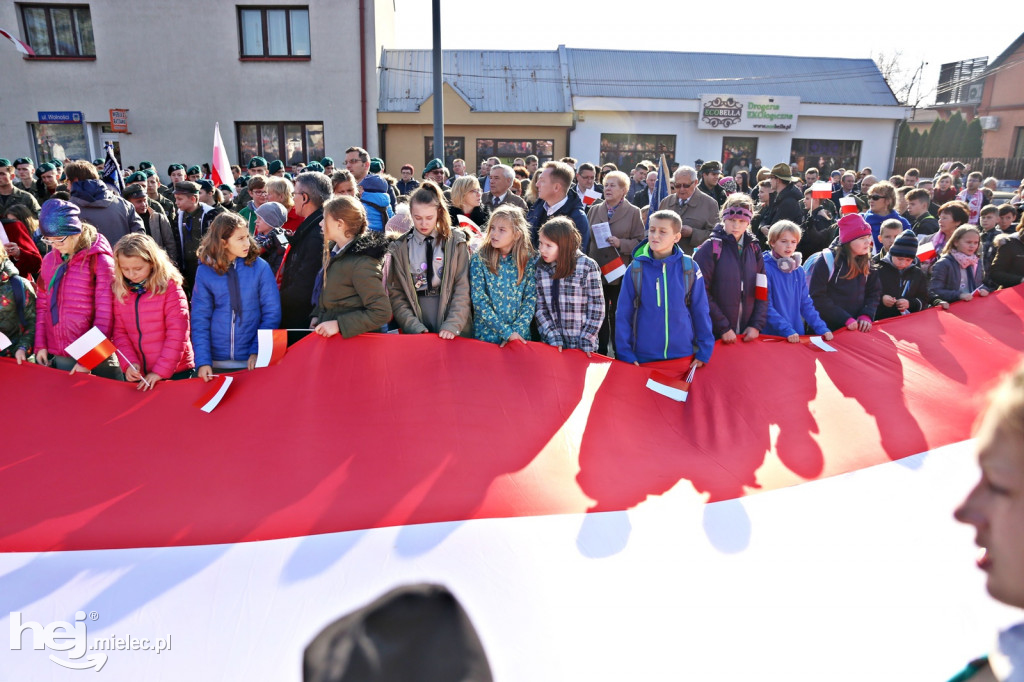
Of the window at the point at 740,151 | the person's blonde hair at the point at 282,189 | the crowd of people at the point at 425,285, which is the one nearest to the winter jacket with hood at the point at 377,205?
the crowd of people at the point at 425,285

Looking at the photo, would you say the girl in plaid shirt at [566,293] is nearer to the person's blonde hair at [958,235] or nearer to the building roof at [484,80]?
the person's blonde hair at [958,235]

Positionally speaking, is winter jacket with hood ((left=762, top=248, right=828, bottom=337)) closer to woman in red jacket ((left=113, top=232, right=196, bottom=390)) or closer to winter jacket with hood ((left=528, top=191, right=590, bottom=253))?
winter jacket with hood ((left=528, top=191, right=590, bottom=253))

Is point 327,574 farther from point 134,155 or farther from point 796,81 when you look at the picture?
point 796,81

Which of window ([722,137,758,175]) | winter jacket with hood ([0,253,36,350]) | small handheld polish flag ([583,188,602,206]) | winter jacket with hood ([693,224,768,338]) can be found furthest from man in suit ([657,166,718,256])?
window ([722,137,758,175])

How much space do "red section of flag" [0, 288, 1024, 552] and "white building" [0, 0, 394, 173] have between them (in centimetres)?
1895

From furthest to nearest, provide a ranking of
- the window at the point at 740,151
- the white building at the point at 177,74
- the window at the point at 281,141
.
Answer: the window at the point at 740,151
the window at the point at 281,141
the white building at the point at 177,74

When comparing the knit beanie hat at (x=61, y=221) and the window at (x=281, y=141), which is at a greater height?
the window at (x=281, y=141)

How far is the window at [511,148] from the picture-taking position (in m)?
24.2

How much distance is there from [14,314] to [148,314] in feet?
4.39

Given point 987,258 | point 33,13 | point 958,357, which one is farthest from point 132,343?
point 33,13

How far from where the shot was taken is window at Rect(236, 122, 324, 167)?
21188 millimetres

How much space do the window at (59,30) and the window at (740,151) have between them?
22.8m

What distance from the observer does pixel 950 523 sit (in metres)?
3.18

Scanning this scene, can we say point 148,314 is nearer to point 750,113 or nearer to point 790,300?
point 790,300
